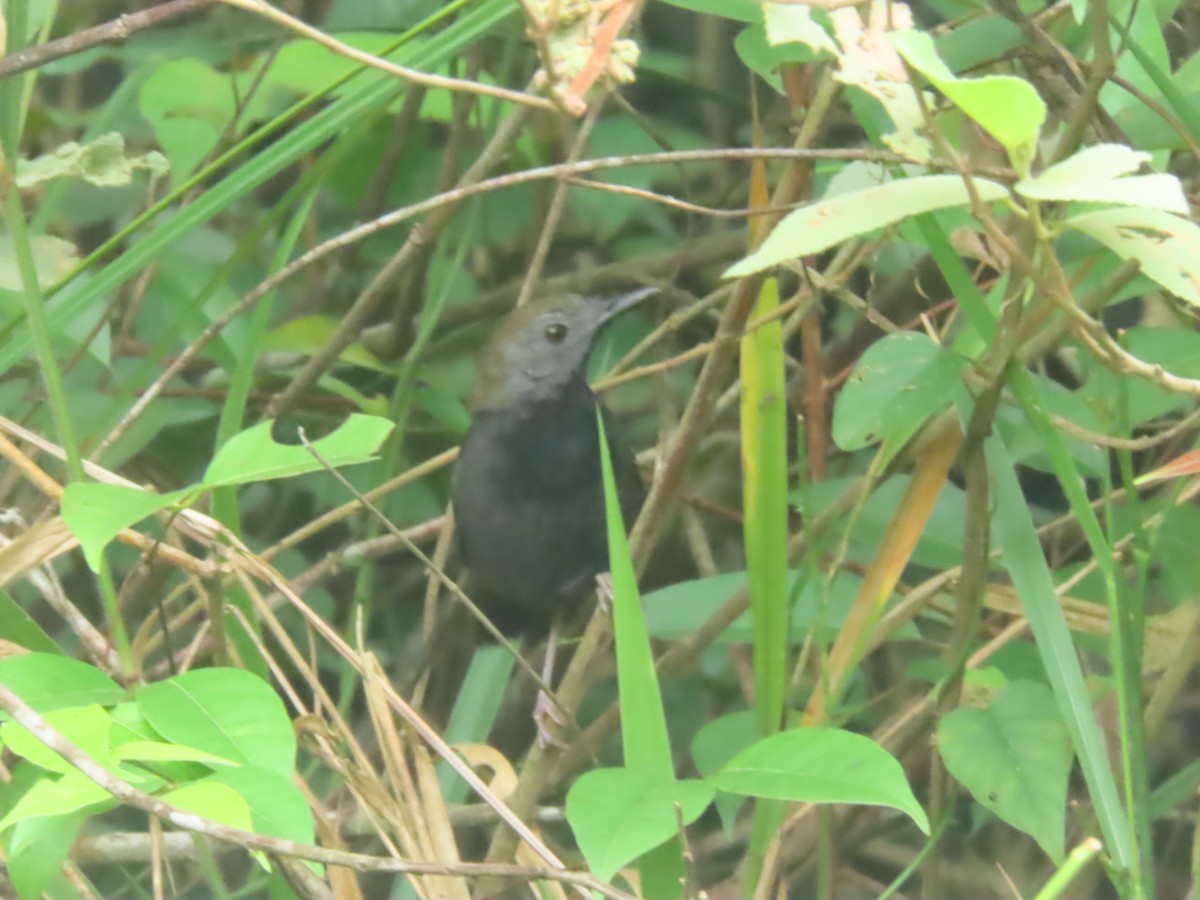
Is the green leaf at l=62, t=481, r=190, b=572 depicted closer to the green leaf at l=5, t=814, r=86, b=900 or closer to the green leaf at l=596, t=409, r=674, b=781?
the green leaf at l=5, t=814, r=86, b=900

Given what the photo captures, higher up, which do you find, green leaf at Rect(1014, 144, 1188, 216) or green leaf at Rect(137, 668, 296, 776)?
green leaf at Rect(1014, 144, 1188, 216)

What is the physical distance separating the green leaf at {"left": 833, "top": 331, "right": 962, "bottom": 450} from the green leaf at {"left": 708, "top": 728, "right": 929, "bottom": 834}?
27 cm

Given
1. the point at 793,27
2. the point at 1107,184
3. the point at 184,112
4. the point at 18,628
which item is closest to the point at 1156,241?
the point at 1107,184

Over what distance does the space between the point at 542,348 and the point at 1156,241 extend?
5.83ft

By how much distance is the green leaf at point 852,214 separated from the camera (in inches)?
31.9

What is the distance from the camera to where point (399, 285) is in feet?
8.23

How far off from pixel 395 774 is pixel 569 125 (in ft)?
4.50

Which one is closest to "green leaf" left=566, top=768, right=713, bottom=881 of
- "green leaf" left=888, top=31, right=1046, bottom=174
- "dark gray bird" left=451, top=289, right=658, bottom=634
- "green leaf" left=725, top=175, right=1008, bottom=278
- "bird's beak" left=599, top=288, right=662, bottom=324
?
"green leaf" left=725, top=175, right=1008, bottom=278

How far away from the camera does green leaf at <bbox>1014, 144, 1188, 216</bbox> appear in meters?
0.75

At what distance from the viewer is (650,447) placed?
114 inches

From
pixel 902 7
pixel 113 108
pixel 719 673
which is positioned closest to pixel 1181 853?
pixel 719 673

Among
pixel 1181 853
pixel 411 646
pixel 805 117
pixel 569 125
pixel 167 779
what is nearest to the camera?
pixel 167 779

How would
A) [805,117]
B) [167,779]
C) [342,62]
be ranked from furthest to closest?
[342,62] < [805,117] < [167,779]

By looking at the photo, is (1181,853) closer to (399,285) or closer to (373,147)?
(399,285)
